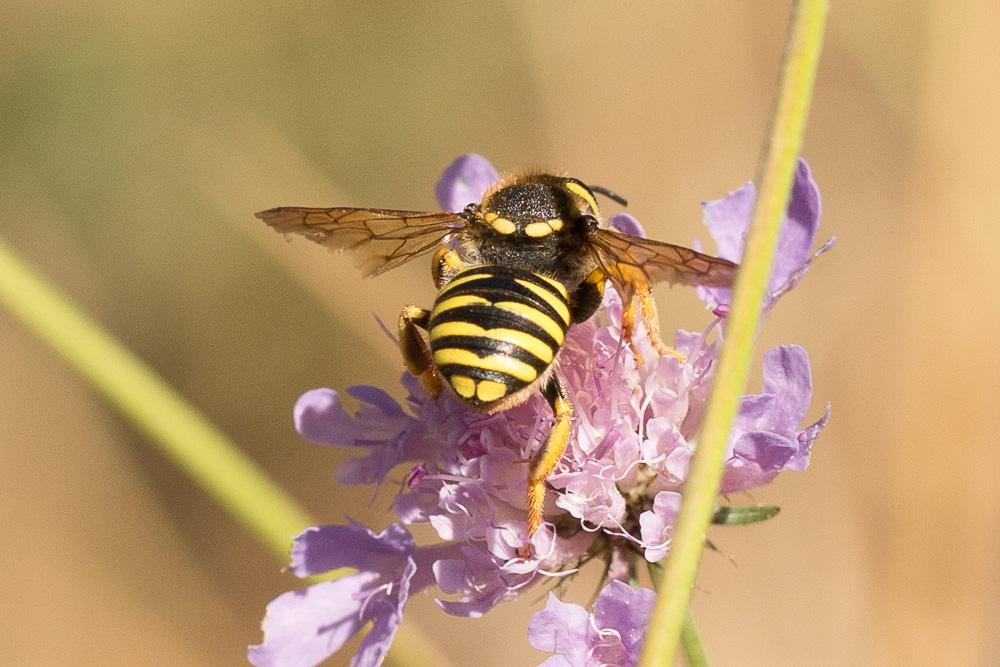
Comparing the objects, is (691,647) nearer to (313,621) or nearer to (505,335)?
(505,335)

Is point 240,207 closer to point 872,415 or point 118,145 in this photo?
point 118,145

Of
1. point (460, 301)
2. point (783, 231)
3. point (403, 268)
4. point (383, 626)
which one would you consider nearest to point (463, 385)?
point (460, 301)

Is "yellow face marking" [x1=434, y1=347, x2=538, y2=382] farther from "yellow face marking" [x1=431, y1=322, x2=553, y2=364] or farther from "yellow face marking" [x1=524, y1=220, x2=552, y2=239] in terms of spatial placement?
"yellow face marking" [x1=524, y1=220, x2=552, y2=239]

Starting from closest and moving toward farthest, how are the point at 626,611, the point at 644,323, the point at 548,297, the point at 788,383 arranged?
the point at 626,611, the point at 548,297, the point at 788,383, the point at 644,323

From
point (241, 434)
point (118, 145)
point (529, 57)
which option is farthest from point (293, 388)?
point (529, 57)

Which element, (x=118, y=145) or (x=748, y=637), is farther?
(x=118, y=145)

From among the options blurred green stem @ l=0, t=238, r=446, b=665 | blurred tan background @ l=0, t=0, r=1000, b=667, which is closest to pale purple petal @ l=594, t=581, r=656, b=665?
blurred green stem @ l=0, t=238, r=446, b=665

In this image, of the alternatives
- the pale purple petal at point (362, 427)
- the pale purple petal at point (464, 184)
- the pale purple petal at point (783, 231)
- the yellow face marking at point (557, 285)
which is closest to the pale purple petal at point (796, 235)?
the pale purple petal at point (783, 231)
